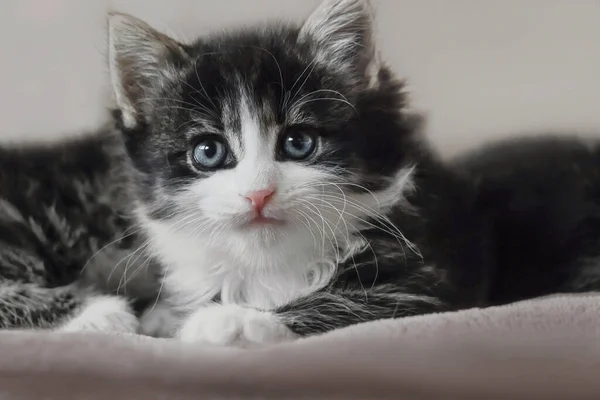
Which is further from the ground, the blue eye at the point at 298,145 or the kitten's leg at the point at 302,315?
the blue eye at the point at 298,145

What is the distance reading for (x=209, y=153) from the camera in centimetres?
125

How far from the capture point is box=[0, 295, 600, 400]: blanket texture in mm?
937

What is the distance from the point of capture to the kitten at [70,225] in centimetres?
146

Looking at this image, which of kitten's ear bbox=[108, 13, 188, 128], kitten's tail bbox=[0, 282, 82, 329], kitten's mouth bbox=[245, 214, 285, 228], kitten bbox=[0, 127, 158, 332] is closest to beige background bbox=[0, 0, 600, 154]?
kitten bbox=[0, 127, 158, 332]

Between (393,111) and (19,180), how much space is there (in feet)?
2.78

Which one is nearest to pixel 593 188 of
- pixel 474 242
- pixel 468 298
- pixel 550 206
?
pixel 550 206

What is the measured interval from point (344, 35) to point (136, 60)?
411 mm

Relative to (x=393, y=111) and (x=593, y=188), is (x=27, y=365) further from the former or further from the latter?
(x=593, y=188)

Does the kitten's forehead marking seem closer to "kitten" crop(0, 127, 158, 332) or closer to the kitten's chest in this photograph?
the kitten's chest

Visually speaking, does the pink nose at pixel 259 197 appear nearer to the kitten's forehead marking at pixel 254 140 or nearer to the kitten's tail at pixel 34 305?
the kitten's forehead marking at pixel 254 140

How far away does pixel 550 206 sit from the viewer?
1.52 m

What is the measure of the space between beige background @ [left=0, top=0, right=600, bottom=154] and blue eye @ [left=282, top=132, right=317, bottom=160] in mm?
401

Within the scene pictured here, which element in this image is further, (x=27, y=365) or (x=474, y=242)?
(x=474, y=242)

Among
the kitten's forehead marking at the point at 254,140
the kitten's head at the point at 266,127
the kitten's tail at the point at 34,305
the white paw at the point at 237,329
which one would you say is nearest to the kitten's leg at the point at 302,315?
the white paw at the point at 237,329
